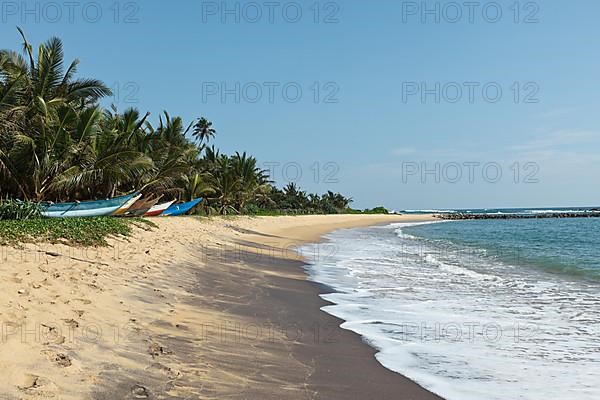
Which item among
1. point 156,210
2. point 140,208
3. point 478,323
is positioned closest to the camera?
point 478,323

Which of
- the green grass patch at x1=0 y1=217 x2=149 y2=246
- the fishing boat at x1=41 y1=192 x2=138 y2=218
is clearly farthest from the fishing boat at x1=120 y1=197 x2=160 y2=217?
the green grass patch at x1=0 y1=217 x2=149 y2=246

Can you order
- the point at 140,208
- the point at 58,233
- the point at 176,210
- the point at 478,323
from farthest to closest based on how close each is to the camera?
the point at 176,210 → the point at 140,208 → the point at 58,233 → the point at 478,323

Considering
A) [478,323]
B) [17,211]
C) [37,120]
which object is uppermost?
[37,120]

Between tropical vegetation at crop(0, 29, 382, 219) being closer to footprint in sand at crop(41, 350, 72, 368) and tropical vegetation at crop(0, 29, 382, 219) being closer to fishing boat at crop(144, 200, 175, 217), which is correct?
fishing boat at crop(144, 200, 175, 217)

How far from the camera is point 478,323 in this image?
286 inches

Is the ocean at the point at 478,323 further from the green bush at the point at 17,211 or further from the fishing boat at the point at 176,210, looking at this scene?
the fishing boat at the point at 176,210

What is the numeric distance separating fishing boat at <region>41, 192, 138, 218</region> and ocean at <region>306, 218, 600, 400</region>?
34.8 ft

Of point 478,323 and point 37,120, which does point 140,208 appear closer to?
point 37,120

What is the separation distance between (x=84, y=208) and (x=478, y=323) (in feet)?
57.8

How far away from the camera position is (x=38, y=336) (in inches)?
175

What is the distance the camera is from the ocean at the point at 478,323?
4.76 metres

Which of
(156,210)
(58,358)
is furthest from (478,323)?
(156,210)

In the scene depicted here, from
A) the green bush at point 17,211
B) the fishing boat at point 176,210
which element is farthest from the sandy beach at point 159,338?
the fishing boat at point 176,210

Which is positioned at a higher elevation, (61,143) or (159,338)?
(61,143)
